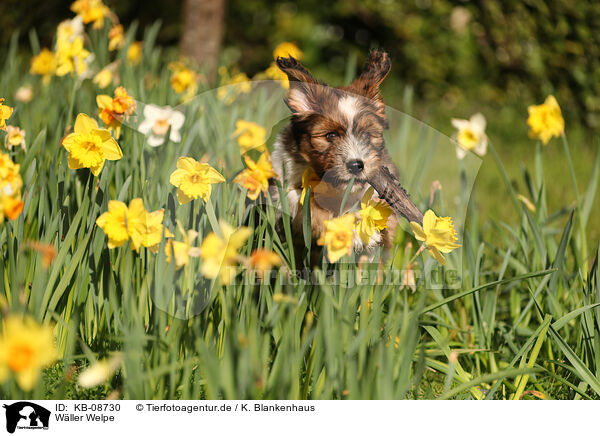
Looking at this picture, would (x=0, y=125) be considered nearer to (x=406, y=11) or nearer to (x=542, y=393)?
(x=542, y=393)

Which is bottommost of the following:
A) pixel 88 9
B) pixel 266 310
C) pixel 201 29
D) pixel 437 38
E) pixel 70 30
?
pixel 266 310

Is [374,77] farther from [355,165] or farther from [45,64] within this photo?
[45,64]

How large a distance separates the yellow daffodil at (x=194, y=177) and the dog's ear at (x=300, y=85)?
0.98ft

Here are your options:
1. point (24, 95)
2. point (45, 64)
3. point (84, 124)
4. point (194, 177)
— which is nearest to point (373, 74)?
point (194, 177)

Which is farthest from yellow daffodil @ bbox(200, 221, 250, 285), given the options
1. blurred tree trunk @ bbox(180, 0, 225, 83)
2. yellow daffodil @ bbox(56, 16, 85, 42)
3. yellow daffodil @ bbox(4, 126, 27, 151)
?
blurred tree trunk @ bbox(180, 0, 225, 83)

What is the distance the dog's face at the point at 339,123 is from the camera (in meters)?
1.31

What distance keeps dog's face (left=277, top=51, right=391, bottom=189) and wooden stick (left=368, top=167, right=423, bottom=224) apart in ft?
0.08

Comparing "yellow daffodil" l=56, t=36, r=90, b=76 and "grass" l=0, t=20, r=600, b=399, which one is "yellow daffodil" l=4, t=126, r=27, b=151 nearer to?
"grass" l=0, t=20, r=600, b=399

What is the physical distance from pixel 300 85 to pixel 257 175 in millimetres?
257

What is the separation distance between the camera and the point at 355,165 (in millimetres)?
1283
